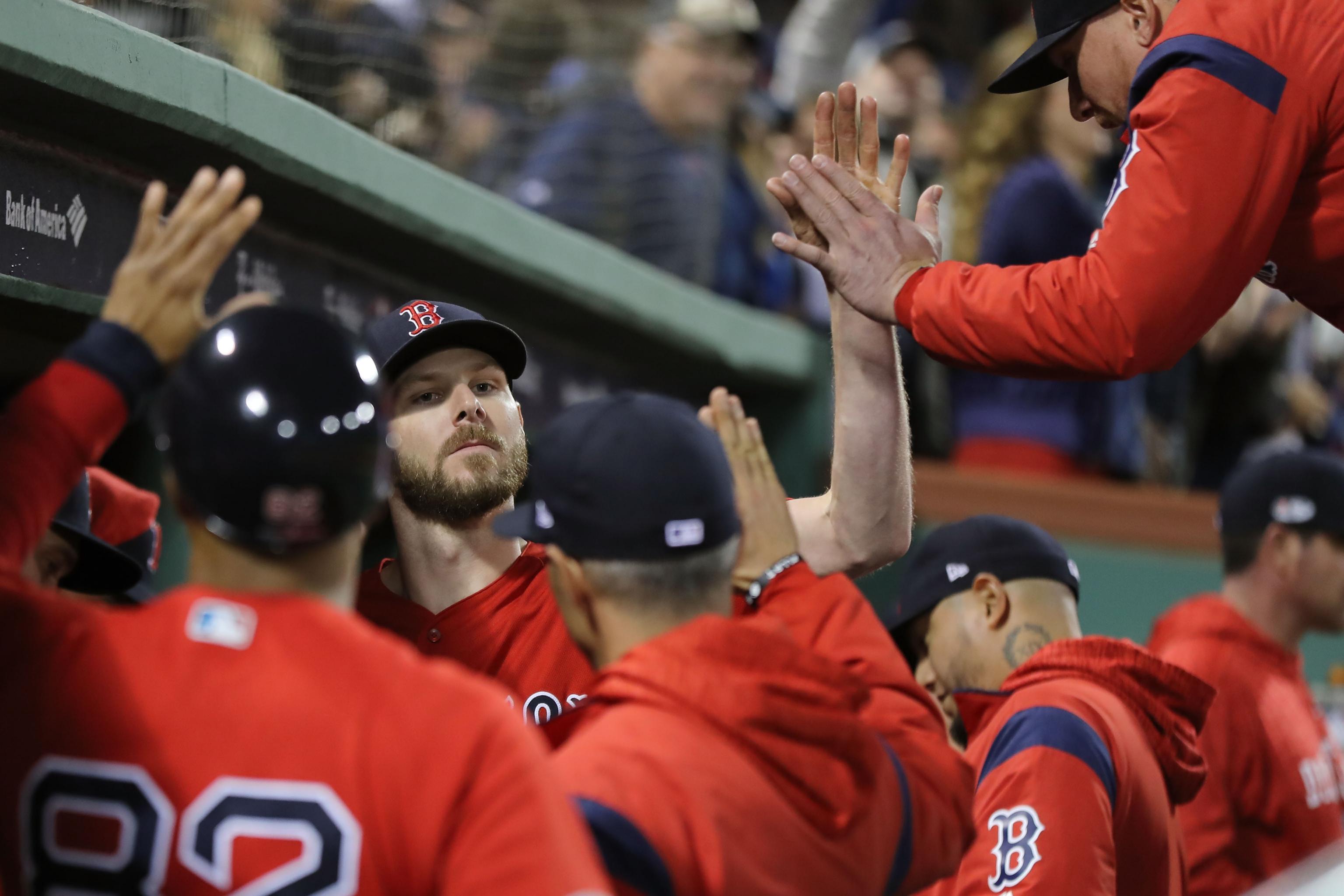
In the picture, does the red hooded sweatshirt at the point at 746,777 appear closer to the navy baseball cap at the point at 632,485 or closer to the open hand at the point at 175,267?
the navy baseball cap at the point at 632,485

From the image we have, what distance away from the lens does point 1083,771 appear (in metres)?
2.80

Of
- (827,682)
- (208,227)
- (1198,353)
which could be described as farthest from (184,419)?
(1198,353)

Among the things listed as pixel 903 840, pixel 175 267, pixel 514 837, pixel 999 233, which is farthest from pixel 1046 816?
pixel 999 233

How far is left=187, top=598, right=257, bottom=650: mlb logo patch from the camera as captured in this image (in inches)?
64.8

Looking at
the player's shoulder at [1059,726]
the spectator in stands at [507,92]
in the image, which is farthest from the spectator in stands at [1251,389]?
the player's shoulder at [1059,726]

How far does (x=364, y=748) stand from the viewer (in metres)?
1.60

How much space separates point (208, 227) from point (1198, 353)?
6774mm

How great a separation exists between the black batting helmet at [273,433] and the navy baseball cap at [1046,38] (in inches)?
61.2

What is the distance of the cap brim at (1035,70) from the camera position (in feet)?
8.96

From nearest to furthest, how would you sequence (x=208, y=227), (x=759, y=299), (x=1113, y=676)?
(x=208, y=227), (x=1113, y=676), (x=759, y=299)

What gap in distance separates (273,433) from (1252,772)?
3.68 meters

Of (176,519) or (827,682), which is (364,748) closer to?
(827,682)

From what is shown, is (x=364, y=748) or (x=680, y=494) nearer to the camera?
(x=364, y=748)

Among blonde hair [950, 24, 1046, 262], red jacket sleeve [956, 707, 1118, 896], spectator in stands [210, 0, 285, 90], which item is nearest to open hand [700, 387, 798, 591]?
red jacket sleeve [956, 707, 1118, 896]
